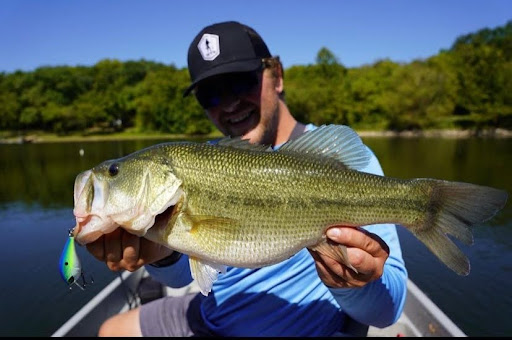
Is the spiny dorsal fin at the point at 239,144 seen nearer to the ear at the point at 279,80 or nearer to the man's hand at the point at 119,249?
the man's hand at the point at 119,249

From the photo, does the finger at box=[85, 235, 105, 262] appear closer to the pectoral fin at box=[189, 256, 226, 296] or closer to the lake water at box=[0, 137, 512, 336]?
the pectoral fin at box=[189, 256, 226, 296]

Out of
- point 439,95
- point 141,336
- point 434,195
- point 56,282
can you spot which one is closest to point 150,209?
point 434,195

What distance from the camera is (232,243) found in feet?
7.29

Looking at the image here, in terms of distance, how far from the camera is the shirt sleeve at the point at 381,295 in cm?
263

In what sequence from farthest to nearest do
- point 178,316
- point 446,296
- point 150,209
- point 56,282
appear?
point 56,282 → point 446,296 → point 178,316 → point 150,209

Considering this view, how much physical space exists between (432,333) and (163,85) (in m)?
67.1

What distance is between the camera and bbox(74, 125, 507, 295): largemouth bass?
2.18 meters

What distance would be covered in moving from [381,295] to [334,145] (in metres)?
1.09

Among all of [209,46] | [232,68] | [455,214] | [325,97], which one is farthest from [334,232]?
[325,97]

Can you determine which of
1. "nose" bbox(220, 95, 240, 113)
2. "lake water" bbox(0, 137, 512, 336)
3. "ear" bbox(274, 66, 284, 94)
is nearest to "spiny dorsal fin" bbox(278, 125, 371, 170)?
"nose" bbox(220, 95, 240, 113)

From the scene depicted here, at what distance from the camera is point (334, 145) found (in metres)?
2.42

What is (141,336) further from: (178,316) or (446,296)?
(446,296)

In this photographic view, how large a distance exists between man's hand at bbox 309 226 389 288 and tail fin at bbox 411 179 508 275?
10.6 inches

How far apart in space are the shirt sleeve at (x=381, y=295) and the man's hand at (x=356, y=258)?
0.61 feet
